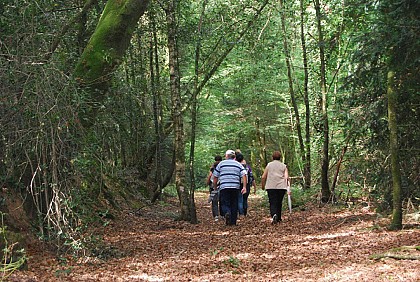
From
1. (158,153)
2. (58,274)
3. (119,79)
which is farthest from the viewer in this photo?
(158,153)

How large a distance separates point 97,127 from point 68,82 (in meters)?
2.17

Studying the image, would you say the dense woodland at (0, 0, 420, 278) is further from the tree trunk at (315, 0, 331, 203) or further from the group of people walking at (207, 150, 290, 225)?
the group of people walking at (207, 150, 290, 225)

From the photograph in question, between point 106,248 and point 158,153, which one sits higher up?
point 158,153

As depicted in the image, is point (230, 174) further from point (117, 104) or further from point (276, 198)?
point (117, 104)

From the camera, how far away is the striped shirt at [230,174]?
12.8 m

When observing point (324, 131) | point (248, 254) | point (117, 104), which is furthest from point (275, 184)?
point (248, 254)

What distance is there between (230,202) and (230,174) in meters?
0.70

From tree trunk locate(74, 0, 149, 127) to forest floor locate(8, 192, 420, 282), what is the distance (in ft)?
8.57

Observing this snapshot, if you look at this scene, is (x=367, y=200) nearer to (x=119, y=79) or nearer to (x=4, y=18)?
(x=119, y=79)

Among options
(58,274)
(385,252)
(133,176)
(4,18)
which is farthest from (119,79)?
(133,176)

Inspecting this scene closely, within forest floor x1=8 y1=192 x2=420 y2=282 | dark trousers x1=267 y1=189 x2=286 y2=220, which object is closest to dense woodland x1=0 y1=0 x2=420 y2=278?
forest floor x1=8 y1=192 x2=420 y2=282

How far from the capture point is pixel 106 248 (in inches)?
343

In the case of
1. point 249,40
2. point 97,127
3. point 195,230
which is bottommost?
point 195,230

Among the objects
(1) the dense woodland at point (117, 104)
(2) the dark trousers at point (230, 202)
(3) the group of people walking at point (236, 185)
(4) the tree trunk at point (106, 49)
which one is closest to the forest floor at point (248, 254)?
(2) the dark trousers at point (230, 202)
